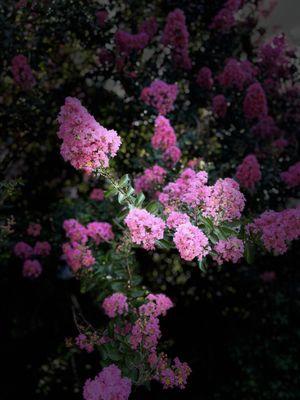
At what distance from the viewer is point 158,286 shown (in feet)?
14.2

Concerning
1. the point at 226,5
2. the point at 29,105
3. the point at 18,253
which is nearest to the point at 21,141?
the point at 29,105

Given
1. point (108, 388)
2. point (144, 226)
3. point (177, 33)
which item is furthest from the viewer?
point (177, 33)

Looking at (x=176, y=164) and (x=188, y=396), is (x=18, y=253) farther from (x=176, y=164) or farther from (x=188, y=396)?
(x=188, y=396)

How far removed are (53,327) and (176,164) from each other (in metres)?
1.78

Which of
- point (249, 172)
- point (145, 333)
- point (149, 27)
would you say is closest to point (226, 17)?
point (149, 27)

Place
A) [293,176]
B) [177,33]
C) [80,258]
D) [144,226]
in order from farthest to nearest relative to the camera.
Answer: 1. [177,33]
2. [293,176]
3. [80,258]
4. [144,226]

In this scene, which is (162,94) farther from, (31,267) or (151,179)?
(31,267)

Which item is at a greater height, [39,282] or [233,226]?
[233,226]

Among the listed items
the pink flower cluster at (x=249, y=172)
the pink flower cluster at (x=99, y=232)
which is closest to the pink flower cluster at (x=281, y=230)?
the pink flower cluster at (x=249, y=172)

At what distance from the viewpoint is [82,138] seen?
1.86 metres

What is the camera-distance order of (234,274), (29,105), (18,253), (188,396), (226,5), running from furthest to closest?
(234,274)
(226,5)
(188,396)
(29,105)
(18,253)

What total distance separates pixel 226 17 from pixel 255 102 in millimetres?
975

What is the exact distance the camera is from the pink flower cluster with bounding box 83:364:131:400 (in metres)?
1.77

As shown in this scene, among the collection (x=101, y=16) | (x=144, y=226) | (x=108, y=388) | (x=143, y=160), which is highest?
(x=101, y=16)
